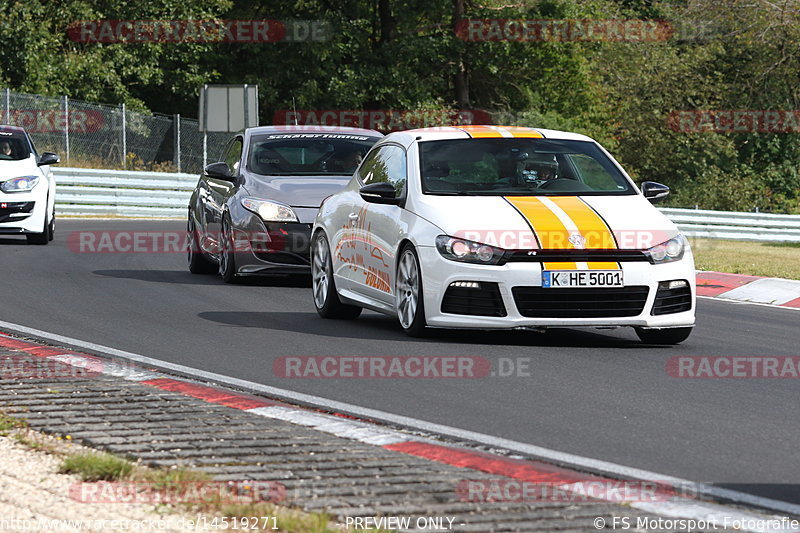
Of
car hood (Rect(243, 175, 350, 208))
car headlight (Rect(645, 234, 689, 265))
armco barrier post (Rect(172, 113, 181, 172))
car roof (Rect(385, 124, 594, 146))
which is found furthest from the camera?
armco barrier post (Rect(172, 113, 181, 172))

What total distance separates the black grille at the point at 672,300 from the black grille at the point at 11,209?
12.0m

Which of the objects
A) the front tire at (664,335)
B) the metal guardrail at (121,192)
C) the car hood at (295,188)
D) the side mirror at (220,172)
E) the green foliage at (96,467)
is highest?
the side mirror at (220,172)

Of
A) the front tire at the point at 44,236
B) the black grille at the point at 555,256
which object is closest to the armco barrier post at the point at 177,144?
the front tire at the point at 44,236

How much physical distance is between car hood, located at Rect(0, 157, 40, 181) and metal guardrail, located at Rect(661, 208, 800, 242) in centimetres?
1686

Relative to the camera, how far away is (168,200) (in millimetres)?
33375

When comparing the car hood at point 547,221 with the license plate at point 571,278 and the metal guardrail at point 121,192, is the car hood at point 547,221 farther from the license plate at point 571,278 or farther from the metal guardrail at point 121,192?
the metal guardrail at point 121,192

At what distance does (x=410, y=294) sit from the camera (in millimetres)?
10461

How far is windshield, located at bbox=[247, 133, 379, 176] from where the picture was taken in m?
15.5

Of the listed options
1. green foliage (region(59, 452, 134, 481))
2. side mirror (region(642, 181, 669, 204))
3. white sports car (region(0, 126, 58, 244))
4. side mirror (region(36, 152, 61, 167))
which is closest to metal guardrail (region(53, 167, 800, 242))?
white sports car (region(0, 126, 58, 244))

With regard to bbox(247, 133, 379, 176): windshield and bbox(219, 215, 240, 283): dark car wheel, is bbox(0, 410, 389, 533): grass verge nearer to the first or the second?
bbox(219, 215, 240, 283): dark car wheel

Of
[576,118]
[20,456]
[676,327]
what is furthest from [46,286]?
[576,118]

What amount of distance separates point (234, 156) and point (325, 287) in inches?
174

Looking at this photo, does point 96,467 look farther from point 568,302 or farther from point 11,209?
point 11,209

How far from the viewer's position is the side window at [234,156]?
51.8 ft
